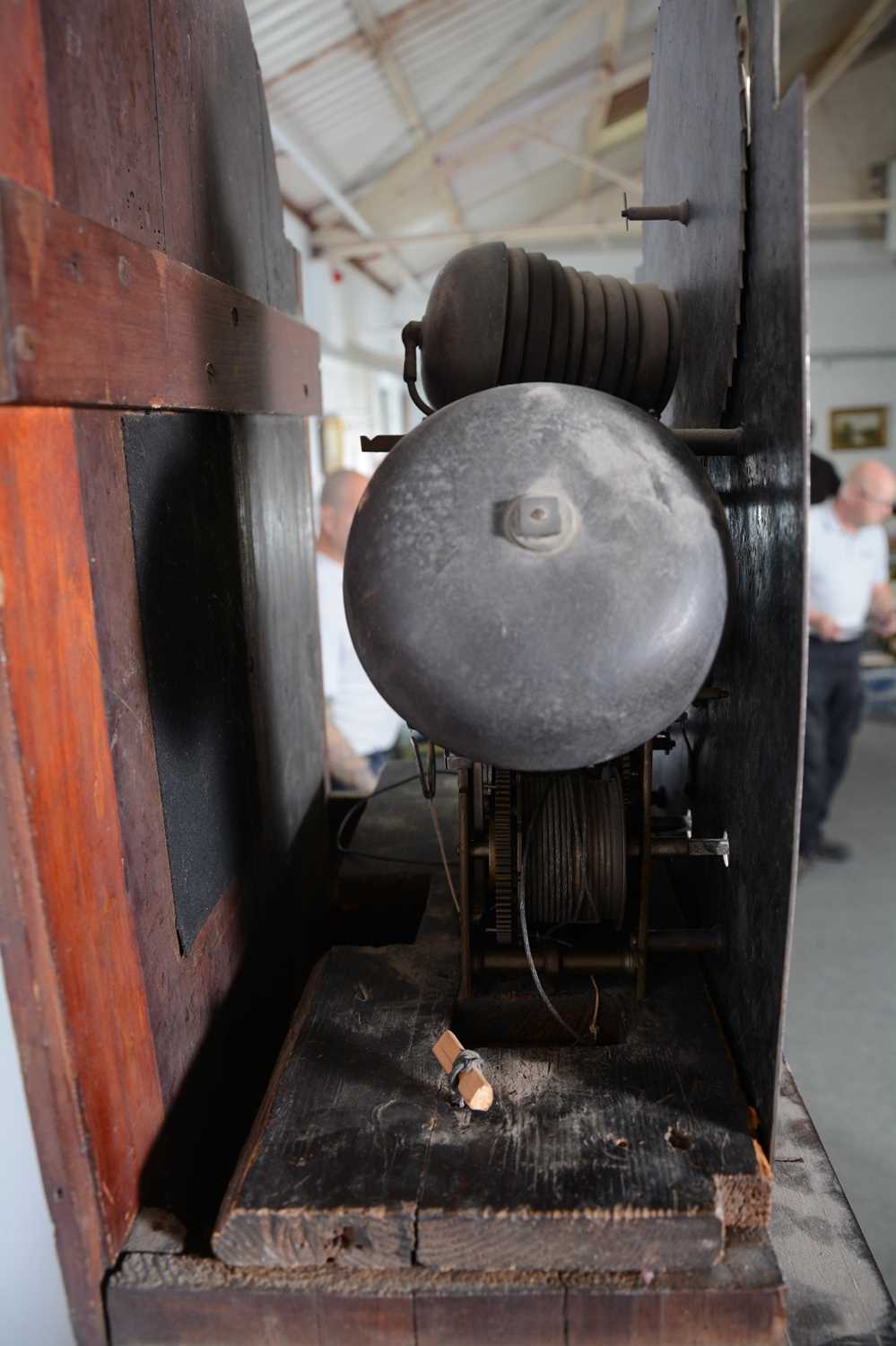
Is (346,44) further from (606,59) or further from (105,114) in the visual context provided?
(105,114)

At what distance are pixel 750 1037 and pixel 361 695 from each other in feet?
10.2

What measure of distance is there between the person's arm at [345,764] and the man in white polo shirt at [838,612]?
7.81 ft

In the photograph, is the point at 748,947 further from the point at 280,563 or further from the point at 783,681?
the point at 280,563

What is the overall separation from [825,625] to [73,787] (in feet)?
15.8

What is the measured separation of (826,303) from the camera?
12.8 meters

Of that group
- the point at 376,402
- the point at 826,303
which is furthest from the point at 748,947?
the point at 826,303

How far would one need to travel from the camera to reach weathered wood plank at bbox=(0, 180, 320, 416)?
1.13 m

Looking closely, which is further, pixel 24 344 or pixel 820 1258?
pixel 820 1258

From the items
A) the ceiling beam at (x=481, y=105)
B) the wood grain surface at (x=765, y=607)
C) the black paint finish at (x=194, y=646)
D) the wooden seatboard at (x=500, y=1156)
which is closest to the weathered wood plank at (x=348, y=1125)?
the wooden seatboard at (x=500, y=1156)

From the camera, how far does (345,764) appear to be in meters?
4.40

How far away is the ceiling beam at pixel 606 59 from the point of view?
7.25 metres

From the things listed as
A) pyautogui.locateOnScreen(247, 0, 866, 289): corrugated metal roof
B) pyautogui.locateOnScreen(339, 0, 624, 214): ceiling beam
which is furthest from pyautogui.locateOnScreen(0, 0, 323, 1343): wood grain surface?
pyautogui.locateOnScreen(339, 0, 624, 214): ceiling beam

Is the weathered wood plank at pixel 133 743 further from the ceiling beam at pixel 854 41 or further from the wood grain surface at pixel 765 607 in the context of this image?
the ceiling beam at pixel 854 41

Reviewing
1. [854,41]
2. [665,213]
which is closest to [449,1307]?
[665,213]
